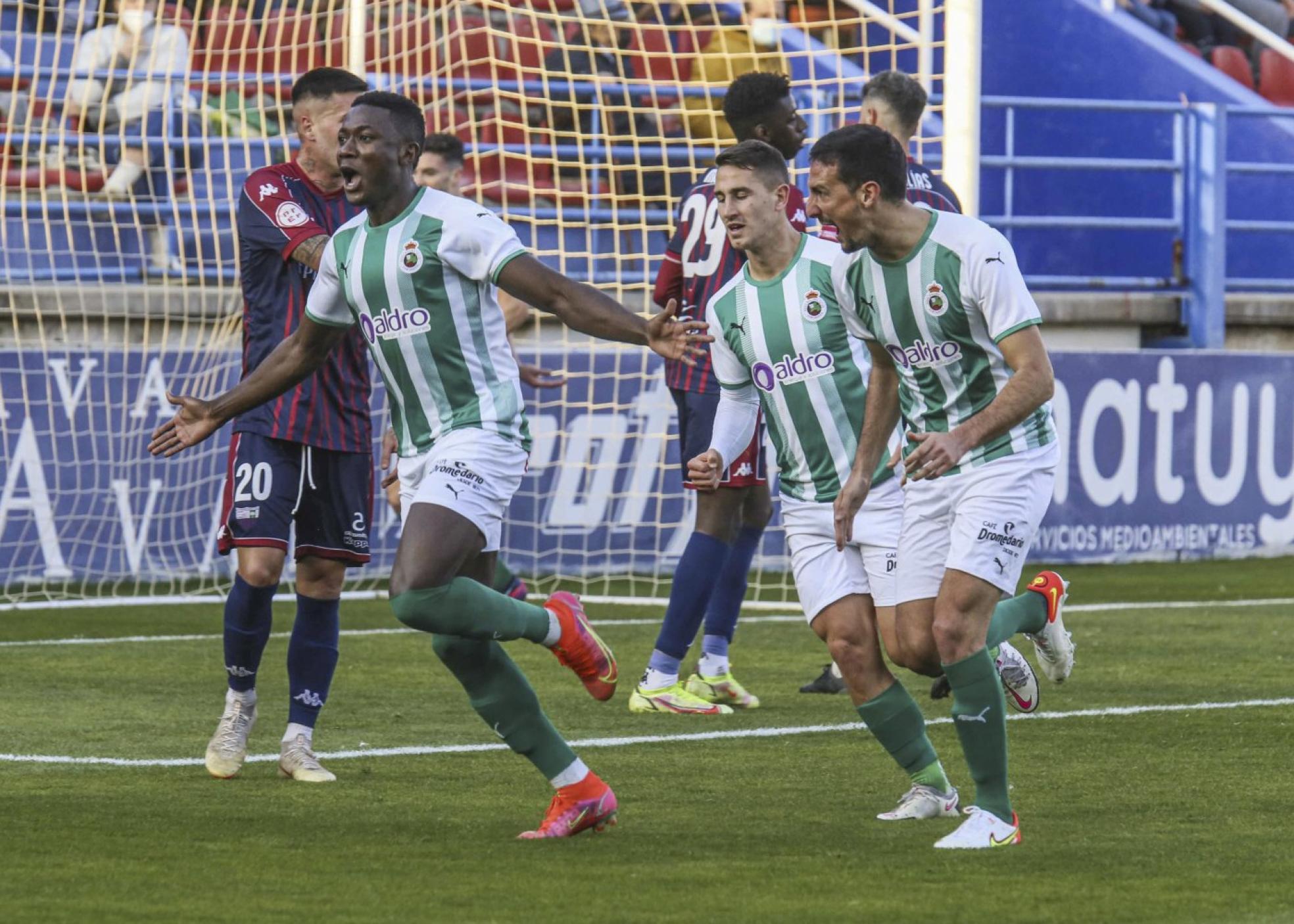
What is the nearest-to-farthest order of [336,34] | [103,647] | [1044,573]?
[1044,573], [103,647], [336,34]

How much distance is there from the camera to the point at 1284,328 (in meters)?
15.4

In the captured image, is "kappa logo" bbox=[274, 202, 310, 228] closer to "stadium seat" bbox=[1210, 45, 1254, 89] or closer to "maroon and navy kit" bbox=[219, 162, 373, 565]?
"maroon and navy kit" bbox=[219, 162, 373, 565]

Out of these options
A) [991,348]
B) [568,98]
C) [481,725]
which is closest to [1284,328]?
[568,98]

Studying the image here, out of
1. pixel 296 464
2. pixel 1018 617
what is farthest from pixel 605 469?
pixel 1018 617

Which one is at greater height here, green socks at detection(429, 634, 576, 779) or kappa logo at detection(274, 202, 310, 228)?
kappa logo at detection(274, 202, 310, 228)

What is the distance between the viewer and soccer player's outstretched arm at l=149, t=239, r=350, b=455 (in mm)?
5570

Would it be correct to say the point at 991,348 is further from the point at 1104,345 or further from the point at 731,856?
the point at 1104,345

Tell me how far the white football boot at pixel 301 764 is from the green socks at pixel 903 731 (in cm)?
162

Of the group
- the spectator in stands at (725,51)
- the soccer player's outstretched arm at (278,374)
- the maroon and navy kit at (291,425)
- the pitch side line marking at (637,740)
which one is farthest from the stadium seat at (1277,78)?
the soccer player's outstretched arm at (278,374)

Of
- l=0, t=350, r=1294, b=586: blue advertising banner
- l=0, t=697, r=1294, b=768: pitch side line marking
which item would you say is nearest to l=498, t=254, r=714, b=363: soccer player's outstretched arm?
Answer: l=0, t=697, r=1294, b=768: pitch side line marking

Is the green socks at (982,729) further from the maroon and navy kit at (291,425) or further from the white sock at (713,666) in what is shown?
the white sock at (713,666)

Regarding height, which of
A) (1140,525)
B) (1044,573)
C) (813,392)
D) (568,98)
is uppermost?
(568,98)

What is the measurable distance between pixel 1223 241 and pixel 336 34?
20.0 feet

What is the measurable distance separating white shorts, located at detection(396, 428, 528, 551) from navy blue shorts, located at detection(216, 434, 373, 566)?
1038 millimetres
